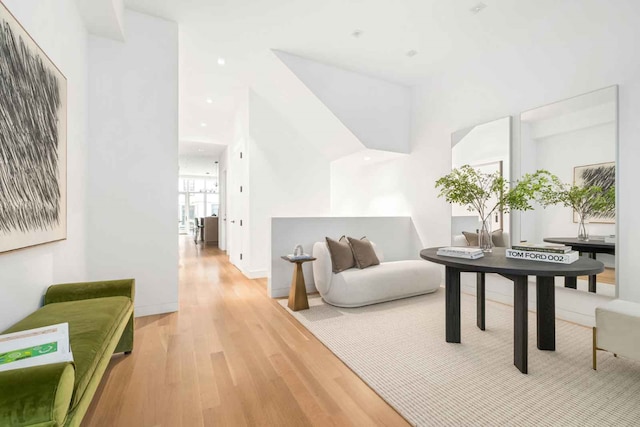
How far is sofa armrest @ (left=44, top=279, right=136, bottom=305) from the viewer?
1.95 metres

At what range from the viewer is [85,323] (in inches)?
60.9

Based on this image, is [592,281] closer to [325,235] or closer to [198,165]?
[325,235]

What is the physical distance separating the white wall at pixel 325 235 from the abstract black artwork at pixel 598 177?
2.10 meters

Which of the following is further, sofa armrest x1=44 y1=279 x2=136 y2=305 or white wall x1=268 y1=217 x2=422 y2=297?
white wall x1=268 y1=217 x2=422 y2=297

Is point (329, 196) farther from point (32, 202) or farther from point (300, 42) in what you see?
point (32, 202)

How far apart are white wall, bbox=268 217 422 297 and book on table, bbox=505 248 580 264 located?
2247 mm

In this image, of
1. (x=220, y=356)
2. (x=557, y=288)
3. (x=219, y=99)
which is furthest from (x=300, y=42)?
(x=557, y=288)

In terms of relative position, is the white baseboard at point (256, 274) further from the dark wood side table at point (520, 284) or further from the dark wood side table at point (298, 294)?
the dark wood side table at point (520, 284)

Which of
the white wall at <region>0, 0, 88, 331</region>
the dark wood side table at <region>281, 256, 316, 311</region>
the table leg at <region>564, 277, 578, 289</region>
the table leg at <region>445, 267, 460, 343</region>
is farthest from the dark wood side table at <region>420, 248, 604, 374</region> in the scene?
the white wall at <region>0, 0, 88, 331</region>

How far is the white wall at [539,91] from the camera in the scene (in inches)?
96.8

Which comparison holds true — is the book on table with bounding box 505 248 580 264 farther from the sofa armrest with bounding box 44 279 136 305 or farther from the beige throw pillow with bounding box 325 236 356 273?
the sofa armrest with bounding box 44 279 136 305

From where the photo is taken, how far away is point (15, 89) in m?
1.49

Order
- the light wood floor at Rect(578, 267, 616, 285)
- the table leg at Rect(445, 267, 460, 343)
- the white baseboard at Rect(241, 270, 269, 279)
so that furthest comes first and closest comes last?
the white baseboard at Rect(241, 270, 269, 279) → the light wood floor at Rect(578, 267, 616, 285) → the table leg at Rect(445, 267, 460, 343)

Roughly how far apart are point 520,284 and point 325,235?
2.43 m
